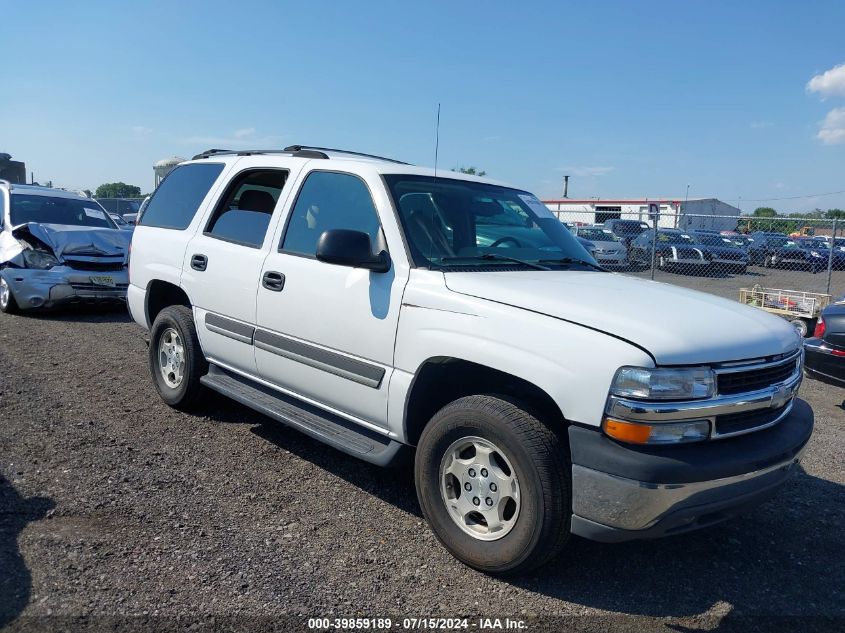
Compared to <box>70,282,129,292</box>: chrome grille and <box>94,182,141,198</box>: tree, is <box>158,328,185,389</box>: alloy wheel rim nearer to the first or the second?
<box>70,282,129,292</box>: chrome grille

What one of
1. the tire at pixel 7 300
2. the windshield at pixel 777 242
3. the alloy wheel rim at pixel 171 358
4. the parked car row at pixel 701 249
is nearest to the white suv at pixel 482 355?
the alloy wheel rim at pixel 171 358

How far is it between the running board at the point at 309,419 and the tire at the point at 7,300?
5.79 m

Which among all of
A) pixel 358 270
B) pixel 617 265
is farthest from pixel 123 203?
pixel 358 270

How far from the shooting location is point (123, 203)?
2877cm

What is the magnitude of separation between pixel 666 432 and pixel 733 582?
42.7 inches

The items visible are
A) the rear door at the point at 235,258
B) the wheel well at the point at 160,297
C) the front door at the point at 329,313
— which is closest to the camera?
the front door at the point at 329,313

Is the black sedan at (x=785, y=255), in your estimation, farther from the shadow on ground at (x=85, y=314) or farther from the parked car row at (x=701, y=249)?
the shadow on ground at (x=85, y=314)

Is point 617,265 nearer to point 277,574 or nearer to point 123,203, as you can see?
point 277,574

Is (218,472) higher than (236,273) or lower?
lower

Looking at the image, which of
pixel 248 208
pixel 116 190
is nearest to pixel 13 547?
pixel 248 208

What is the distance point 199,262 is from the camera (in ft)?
16.3

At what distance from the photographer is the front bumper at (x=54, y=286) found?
9.12m

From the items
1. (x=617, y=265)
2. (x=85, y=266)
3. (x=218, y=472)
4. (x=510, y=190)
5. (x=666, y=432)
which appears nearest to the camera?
(x=666, y=432)

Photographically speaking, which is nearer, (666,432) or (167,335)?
(666,432)
